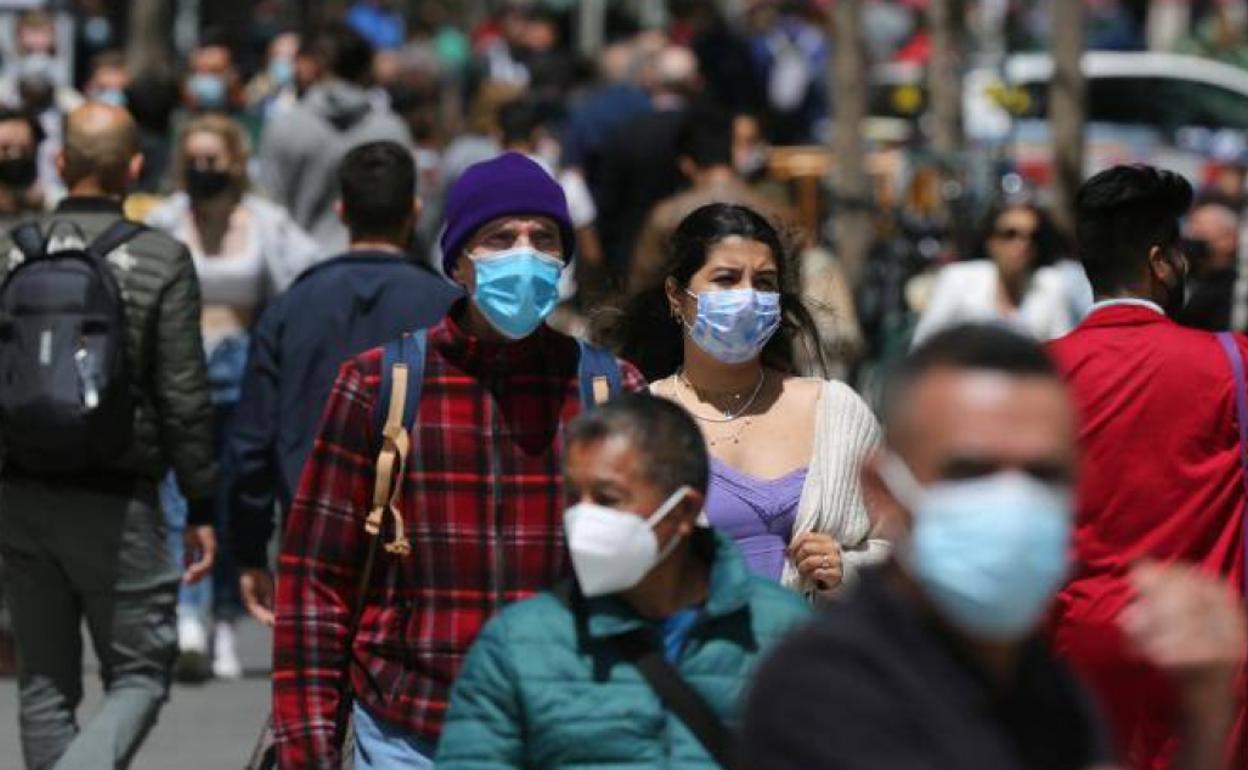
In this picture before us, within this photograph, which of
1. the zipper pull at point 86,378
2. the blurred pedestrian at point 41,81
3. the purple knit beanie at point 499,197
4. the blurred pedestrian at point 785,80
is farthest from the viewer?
the blurred pedestrian at point 785,80

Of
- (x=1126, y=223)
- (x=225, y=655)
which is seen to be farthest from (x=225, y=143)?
(x=1126, y=223)

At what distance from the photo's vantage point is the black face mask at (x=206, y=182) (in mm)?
10945

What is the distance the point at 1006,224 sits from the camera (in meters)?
11.9

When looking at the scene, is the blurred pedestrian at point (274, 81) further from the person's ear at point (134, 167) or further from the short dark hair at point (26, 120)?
the person's ear at point (134, 167)

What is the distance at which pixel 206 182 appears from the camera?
1095cm

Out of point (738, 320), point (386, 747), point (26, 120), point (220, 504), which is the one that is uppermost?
point (26, 120)

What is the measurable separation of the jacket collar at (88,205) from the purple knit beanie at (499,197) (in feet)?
7.70

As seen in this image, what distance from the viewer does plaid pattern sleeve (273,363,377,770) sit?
5.54m

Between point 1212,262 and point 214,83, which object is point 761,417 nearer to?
point 1212,262

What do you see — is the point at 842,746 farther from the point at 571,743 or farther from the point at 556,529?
the point at 556,529

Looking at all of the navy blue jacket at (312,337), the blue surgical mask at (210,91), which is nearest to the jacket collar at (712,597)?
the navy blue jacket at (312,337)

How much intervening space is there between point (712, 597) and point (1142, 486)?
1.85 m

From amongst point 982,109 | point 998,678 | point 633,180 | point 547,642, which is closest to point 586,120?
point 633,180

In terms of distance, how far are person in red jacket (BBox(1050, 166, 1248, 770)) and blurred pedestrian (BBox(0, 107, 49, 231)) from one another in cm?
504
